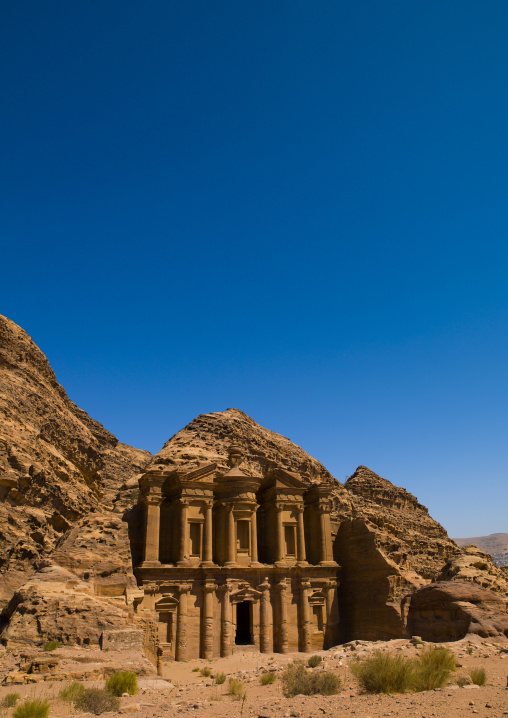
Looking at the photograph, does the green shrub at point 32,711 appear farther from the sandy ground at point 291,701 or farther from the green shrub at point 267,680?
the green shrub at point 267,680

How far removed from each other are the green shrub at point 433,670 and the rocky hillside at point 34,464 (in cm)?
1813

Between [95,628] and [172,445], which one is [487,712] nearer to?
[95,628]

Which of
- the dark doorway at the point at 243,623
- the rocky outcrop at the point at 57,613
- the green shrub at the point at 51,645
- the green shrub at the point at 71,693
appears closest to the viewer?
the green shrub at the point at 71,693

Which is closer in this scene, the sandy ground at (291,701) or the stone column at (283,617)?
the sandy ground at (291,701)

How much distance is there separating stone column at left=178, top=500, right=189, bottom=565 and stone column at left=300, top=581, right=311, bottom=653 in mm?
8089

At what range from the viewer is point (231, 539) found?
33.2 metres

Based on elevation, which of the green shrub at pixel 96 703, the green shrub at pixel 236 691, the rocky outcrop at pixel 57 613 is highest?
the rocky outcrop at pixel 57 613

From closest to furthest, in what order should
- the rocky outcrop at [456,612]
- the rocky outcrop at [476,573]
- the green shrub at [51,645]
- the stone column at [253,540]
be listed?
the green shrub at [51,645] → the rocky outcrop at [456,612] → the rocky outcrop at [476,573] → the stone column at [253,540]

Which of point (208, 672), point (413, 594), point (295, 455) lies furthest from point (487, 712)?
point (295, 455)

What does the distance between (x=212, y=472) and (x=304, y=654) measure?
11844 mm

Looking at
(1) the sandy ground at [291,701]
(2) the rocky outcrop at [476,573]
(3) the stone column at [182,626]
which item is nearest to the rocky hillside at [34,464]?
(3) the stone column at [182,626]

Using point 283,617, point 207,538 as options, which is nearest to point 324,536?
point 283,617

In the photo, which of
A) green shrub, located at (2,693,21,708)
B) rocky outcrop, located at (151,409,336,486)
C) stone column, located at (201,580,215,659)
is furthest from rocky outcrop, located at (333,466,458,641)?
green shrub, located at (2,693,21,708)

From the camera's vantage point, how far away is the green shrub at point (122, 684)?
14912 millimetres
